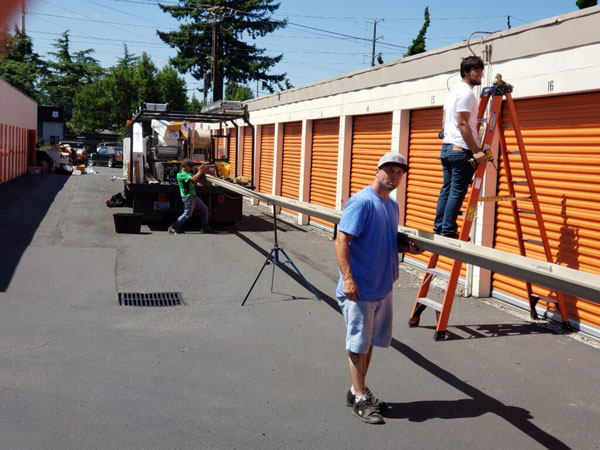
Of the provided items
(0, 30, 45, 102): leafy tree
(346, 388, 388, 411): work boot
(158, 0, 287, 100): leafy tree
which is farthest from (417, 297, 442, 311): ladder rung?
(158, 0, 287, 100): leafy tree

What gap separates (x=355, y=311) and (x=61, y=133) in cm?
7406

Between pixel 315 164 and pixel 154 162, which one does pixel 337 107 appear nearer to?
pixel 315 164

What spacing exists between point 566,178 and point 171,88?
195 feet

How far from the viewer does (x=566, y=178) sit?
8.88 m

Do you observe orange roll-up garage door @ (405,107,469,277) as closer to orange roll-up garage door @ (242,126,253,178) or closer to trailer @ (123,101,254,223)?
trailer @ (123,101,254,223)

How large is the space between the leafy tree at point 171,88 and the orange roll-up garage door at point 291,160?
1726 inches

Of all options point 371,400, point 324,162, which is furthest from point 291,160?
point 371,400

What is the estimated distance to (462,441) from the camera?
203 inches

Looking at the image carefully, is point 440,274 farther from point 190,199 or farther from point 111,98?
point 111,98

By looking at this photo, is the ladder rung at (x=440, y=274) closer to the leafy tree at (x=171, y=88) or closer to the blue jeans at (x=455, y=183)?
the blue jeans at (x=455, y=183)

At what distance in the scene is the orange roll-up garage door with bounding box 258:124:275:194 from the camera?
23.8 meters

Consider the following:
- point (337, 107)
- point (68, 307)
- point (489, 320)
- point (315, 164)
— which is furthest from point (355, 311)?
point (315, 164)

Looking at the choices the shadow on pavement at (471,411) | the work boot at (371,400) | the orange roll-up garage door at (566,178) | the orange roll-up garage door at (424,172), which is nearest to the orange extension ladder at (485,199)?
the orange roll-up garage door at (566,178)

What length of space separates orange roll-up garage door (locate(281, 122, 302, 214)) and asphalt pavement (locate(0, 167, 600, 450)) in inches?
363
